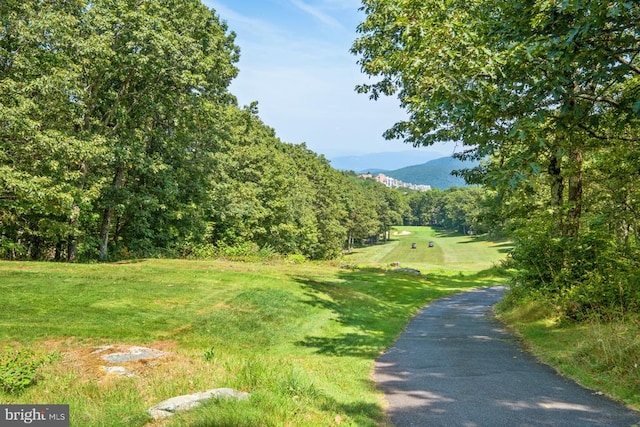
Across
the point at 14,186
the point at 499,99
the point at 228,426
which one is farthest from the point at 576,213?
the point at 14,186

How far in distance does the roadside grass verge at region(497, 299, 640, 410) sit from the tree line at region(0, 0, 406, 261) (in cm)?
1916

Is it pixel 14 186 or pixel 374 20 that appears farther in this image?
pixel 374 20

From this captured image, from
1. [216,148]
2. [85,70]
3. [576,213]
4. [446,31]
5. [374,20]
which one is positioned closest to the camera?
[446,31]

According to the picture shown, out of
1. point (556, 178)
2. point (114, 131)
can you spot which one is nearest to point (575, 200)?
point (556, 178)

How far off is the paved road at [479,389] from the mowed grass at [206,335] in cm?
66

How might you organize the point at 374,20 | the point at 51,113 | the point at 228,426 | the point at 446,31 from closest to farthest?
the point at 228,426, the point at 446,31, the point at 374,20, the point at 51,113

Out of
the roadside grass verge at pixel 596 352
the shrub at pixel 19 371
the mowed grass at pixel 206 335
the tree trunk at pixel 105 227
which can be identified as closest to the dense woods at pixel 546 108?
the roadside grass verge at pixel 596 352

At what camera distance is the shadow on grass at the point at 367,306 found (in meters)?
13.3

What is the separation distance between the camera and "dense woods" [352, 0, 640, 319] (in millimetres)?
6469

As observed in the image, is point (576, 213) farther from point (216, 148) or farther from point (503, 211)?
point (216, 148)

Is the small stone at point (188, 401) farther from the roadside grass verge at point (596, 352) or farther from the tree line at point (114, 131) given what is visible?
the tree line at point (114, 131)

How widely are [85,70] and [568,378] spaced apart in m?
25.8

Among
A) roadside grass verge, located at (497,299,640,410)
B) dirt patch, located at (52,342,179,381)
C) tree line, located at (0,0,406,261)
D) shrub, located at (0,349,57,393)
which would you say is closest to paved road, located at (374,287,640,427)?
roadside grass verge, located at (497,299,640,410)

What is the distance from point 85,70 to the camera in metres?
23.8
